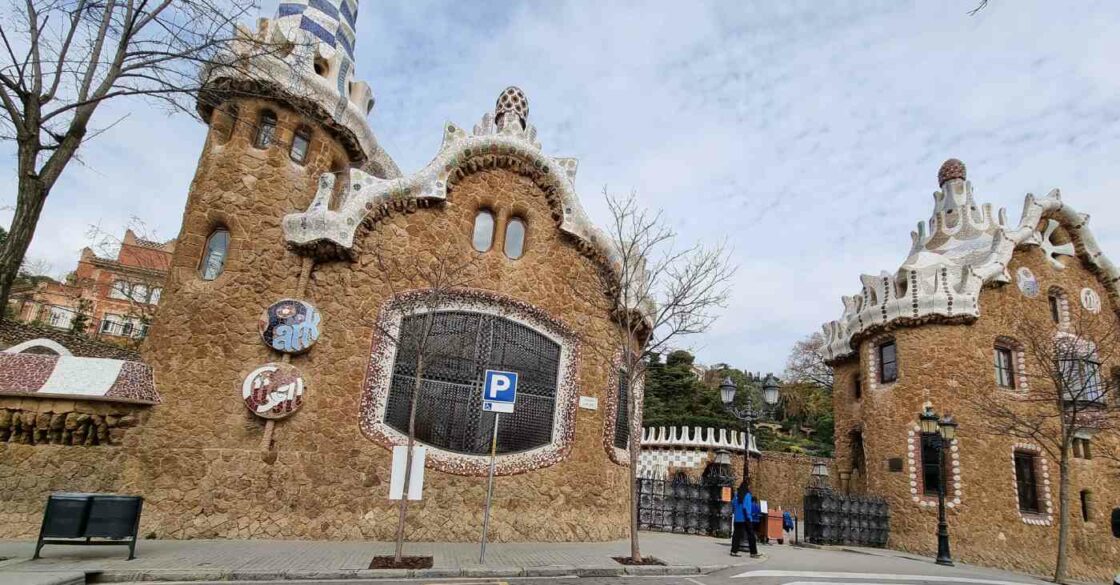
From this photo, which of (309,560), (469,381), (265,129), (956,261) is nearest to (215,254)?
(265,129)

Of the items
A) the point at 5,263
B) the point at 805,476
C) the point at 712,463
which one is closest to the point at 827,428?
the point at 805,476

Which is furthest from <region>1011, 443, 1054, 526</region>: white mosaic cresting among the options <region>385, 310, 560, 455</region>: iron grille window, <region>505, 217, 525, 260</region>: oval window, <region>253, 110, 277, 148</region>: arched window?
<region>253, 110, 277, 148</region>: arched window

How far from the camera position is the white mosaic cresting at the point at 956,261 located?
17.2 meters

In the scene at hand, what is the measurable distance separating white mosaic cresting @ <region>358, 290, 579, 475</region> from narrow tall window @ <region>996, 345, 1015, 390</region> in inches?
523

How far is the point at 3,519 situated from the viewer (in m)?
8.17

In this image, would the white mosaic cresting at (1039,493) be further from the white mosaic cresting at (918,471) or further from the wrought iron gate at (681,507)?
the wrought iron gate at (681,507)

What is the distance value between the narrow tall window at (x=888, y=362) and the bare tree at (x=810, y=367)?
2519 cm

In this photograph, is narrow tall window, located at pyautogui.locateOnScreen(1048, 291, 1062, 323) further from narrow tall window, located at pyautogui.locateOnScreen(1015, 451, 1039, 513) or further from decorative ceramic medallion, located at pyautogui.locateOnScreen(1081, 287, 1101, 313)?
narrow tall window, located at pyautogui.locateOnScreen(1015, 451, 1039, 513)

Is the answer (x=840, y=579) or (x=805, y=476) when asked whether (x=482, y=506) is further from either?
(x=805, y=476)

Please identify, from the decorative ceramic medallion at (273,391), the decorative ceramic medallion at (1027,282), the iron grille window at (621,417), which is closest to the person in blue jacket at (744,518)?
the iron grille window at (621,417)

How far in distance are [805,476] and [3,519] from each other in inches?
1113

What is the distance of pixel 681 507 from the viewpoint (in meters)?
15.4

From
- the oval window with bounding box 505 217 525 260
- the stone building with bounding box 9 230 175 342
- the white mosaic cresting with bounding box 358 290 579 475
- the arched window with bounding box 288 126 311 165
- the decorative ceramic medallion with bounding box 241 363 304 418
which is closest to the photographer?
the decorative ceramic medallion with bounding box 241 363 304 418

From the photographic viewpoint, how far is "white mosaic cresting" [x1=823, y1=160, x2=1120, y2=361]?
677 inches
